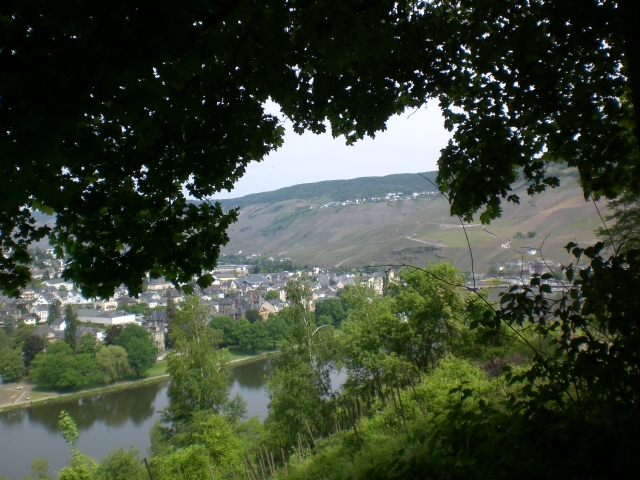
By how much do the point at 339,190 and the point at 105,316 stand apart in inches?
1485

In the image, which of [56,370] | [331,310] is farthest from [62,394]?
[331,310]

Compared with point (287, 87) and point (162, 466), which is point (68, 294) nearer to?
point (162, 466)

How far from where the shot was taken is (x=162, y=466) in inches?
480

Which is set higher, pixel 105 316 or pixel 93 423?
pixel 105 316

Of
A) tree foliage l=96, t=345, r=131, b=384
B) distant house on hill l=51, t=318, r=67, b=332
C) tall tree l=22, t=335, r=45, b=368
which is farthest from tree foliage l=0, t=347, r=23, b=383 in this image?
distant house on hill l=51, t=318, r=67, b=332

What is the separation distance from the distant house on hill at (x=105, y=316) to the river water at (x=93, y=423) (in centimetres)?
725

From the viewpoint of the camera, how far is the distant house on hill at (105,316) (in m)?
29.4

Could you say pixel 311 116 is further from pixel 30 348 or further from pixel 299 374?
pixel 30 348

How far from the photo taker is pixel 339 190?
206 ft

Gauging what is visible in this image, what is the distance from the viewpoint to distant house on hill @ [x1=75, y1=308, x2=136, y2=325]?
29378 millimetres

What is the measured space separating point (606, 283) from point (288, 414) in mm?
14219

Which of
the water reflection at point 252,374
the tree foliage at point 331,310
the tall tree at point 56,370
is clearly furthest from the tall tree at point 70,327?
the tree foliage at point 331,310

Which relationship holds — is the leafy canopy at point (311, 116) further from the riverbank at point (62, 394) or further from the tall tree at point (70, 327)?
the tall tree at point (70, 327)

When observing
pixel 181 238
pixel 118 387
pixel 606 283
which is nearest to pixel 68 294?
pixel 118 387
